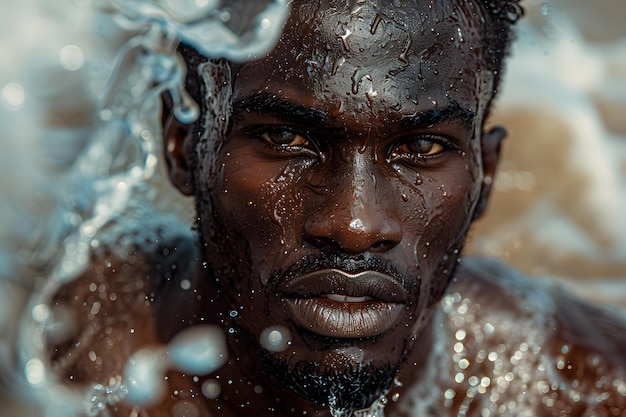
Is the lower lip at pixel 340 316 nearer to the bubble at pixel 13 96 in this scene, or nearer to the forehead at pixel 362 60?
the forehead at pixel 362 60

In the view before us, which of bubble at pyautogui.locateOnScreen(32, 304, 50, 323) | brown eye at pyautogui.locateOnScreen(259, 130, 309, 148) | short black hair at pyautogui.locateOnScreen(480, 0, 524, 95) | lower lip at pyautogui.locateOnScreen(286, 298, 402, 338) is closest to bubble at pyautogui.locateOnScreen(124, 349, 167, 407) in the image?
bubble at pyautogui.locateOnScreen(32, 304, 50, 323)

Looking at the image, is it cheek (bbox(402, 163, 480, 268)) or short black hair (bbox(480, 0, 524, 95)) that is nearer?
cheek (bbox(402, 163, 480, 268))

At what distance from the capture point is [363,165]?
1774 mm

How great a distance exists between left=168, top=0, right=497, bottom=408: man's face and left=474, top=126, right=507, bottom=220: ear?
270 mm

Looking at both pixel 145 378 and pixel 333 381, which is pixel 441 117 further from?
pixel 145 378

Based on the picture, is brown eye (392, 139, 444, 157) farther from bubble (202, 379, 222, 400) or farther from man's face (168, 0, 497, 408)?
bubble (202, 379, 222, 400)

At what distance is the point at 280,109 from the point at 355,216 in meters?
0.28

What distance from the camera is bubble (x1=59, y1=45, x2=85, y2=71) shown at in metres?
4.03

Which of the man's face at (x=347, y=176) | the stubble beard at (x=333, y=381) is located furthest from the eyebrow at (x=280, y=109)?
the stubble beard at (x=333, y=381)

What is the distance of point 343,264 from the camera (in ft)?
5.72

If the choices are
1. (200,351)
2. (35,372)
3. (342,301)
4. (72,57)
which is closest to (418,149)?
(342,301)

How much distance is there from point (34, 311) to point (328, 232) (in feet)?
4.04

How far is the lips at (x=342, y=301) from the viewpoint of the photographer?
175 cm

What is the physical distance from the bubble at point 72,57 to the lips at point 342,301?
2.58 metres
